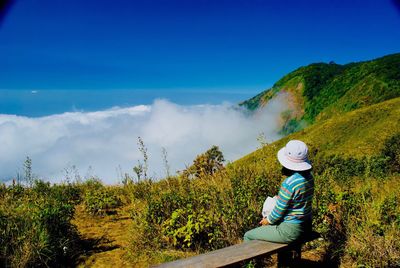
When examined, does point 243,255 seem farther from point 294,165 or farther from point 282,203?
point 294,165

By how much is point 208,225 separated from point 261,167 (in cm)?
191

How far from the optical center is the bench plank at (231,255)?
3.54 m

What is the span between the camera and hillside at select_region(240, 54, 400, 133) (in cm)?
8050

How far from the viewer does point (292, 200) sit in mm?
3928

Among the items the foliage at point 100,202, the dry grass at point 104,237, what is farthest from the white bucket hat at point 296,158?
the foliage at point 100,202

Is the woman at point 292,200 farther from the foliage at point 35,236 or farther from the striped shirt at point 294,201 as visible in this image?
the foliage at point 35,236

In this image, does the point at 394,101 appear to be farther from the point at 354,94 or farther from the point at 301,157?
the point at 301,157

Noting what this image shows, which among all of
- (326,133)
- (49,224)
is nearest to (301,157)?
(49,224)

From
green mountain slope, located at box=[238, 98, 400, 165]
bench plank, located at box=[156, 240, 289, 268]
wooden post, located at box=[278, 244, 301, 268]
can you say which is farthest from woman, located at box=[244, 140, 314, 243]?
green mountain slope, located at box=[238, 98, 400, 165]

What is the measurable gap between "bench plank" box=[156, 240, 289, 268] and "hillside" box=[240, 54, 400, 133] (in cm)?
7783

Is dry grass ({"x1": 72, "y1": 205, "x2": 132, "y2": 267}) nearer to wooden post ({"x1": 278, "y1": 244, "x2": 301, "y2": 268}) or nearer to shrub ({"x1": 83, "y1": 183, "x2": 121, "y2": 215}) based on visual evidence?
shrub ({"x1": 83, "y1": 183, "x2": 121, "y2": 215})

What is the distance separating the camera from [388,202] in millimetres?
5094

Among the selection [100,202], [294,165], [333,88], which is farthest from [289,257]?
[333,88]

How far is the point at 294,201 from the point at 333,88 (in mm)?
118647
